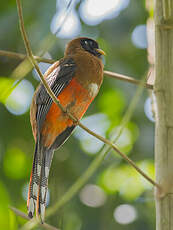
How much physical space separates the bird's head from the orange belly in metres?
0.70

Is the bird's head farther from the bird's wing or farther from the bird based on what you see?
the bird's wing

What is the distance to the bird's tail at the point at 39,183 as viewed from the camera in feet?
9.43

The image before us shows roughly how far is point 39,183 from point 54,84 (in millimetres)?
852

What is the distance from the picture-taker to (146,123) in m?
4.21

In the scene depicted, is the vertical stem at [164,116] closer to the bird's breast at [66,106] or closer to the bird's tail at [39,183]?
the bird's tail at [39,183]

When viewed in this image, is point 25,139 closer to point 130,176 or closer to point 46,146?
point 46,146

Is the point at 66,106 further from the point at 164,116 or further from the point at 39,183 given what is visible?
the point at 164,116

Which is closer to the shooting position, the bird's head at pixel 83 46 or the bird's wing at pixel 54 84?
the bird's wing at pixel 54 84

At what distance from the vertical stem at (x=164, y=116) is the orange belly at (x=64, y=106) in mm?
1433

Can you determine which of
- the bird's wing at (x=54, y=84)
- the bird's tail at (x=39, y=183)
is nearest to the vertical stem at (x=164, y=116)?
the bird's tail at (x=39, y=183)

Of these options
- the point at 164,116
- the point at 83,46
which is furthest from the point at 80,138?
the point at 164,116

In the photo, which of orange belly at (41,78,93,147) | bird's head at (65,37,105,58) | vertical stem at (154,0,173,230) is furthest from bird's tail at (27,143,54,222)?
bird's head at (65,37,105,58)

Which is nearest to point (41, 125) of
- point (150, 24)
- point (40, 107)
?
point (40, 107)

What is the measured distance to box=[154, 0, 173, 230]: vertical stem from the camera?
Result: 1.93 meters
